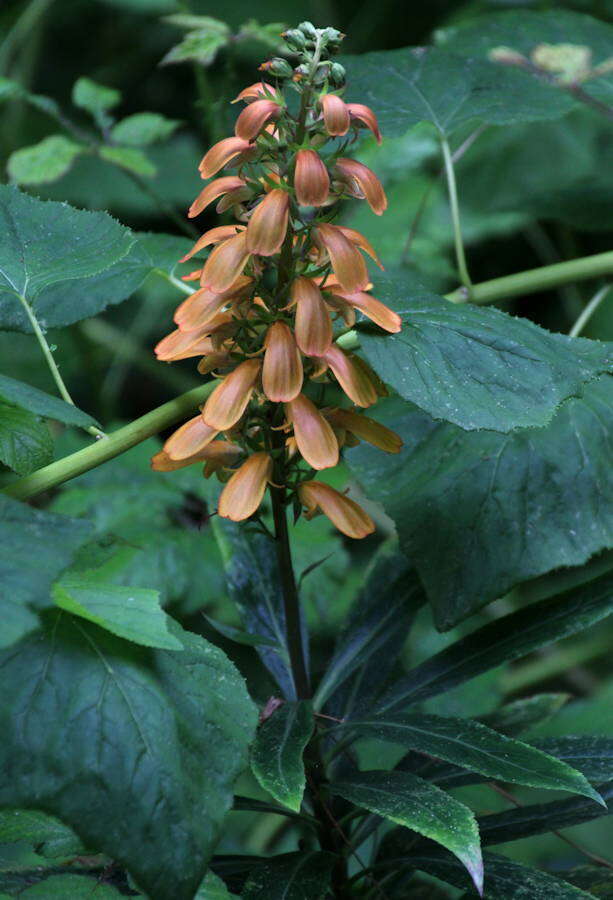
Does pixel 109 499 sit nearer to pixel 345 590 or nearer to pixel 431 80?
pixel 345 590

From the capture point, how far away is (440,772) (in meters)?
0.95

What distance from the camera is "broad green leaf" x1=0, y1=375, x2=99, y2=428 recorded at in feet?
2.28

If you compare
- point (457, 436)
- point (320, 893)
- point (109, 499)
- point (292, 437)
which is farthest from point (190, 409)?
point (109, 499)

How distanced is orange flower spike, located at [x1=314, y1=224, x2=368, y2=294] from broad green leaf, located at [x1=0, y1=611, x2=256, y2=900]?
0.32 meters

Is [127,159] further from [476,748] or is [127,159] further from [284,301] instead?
[476,748]

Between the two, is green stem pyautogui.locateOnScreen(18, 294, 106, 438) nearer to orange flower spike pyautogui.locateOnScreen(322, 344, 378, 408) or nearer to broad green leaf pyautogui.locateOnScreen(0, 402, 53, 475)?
broad green leaf pyautogui.locateOnScreen(0, 402, 53, 475)

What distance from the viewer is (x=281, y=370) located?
0.74 meters

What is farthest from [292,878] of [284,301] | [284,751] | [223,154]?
[223,154]

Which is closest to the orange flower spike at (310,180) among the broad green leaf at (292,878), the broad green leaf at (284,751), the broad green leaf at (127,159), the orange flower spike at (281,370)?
the orange flower spike at (281,370)

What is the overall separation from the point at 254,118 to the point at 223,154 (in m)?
0.05

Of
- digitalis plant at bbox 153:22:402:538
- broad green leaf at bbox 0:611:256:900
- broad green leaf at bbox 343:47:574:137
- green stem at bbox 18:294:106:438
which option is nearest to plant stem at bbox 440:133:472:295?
broad green leaf at bbox 343:47:574:137

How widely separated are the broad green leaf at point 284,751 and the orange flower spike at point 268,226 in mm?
401

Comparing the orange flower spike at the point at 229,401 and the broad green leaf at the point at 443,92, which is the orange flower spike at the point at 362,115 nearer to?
the orange flower spike at the point at 229,401

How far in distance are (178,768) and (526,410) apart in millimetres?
362
